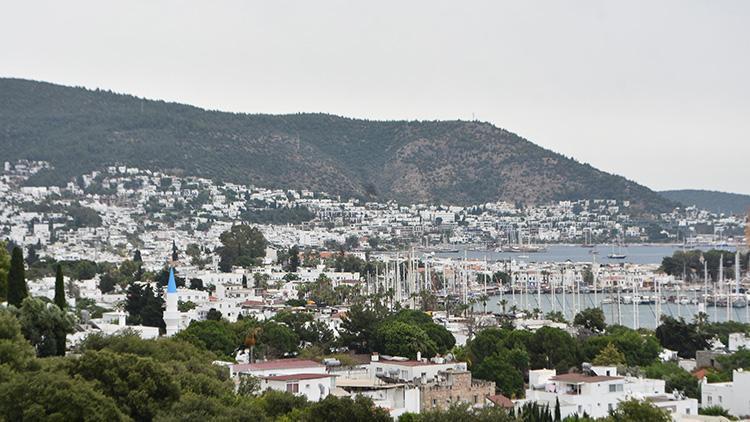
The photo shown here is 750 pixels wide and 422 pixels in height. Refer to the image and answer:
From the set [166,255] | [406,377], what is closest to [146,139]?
[166,255]

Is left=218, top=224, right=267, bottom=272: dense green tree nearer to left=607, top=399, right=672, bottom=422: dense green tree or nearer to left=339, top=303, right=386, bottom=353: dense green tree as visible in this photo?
left=339, top=303, right=386, bottom=353: dense green tree

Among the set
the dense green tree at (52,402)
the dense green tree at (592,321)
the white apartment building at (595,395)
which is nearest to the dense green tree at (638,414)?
the white apartment building at (595,395)

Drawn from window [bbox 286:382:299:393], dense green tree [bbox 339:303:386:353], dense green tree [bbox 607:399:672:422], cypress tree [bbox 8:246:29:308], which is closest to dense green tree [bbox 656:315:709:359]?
dense green tree [bbox 339:303:386:353]

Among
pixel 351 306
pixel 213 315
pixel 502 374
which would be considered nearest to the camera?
pixel 502 374

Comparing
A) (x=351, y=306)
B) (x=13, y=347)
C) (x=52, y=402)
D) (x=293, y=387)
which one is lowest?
(x=293, y=387)

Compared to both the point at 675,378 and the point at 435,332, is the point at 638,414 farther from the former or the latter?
the point at 435,332

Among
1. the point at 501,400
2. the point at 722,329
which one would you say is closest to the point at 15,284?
the point at 501,400

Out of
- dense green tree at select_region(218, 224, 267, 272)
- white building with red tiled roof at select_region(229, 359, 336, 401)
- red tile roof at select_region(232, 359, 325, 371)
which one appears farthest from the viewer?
dense green tree at select_region(218, 224, 267, 272)

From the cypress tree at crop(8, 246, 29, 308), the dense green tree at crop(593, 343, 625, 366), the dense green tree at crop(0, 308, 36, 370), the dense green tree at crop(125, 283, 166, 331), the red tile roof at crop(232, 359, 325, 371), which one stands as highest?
the cypress tree at crop(8, 246, 29, 308)
